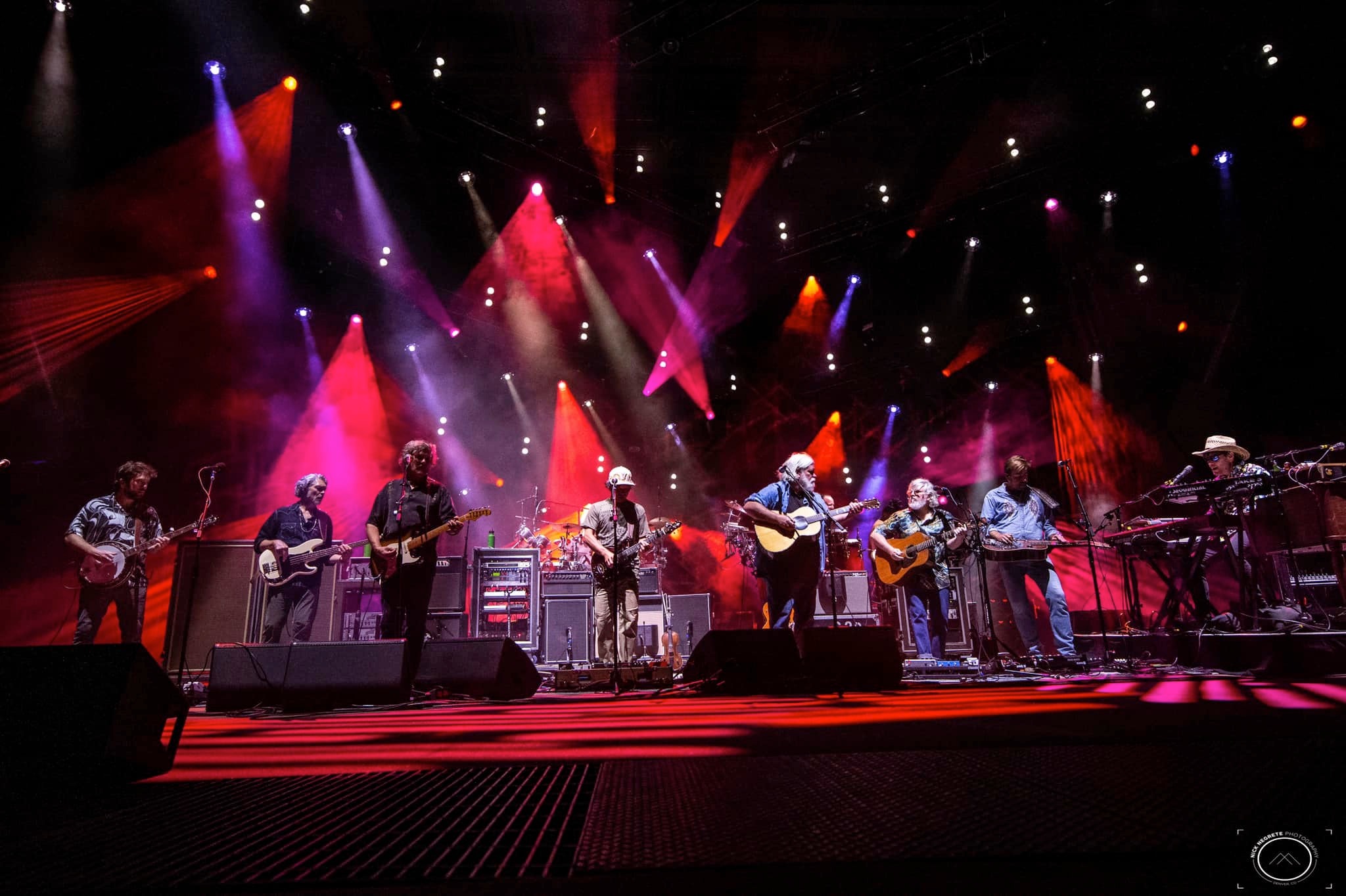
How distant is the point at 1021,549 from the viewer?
6.29m

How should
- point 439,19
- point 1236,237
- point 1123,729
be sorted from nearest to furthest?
point 1123,729, point 439,19, point 1236,237

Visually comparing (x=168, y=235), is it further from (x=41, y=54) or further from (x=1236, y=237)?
(x=1236, y=237)

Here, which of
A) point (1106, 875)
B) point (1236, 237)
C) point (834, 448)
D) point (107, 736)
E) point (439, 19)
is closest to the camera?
point (1106, 875)

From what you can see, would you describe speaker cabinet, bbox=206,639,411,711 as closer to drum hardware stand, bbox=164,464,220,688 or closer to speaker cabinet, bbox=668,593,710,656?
drum hardware stand, bbox=164,464,220,688

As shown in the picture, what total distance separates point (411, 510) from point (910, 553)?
17.0ft

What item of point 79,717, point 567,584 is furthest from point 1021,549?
point 79,717

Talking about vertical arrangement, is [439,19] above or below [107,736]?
above

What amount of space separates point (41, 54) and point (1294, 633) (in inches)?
541

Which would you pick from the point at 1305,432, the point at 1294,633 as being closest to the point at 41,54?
the point at 1294,633

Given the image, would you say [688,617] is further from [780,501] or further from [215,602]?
[215,602]

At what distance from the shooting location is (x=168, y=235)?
9.36 m

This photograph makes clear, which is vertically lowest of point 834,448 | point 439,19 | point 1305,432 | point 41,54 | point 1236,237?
point 1305,432

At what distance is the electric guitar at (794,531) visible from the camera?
5.98 meters

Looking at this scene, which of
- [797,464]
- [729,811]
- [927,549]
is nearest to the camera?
[729,811]
